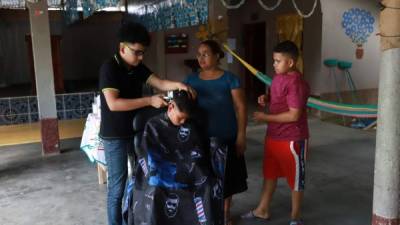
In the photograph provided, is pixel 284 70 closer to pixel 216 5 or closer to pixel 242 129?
pixel 242 129

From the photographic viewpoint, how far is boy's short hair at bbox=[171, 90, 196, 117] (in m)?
1.88

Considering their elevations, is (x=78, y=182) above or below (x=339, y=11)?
below

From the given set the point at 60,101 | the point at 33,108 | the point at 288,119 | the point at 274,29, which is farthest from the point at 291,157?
the point at 274,29

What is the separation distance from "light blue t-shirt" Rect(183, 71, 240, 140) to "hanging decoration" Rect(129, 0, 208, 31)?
7.15 feet

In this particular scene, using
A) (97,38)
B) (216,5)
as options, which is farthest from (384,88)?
(97,38)

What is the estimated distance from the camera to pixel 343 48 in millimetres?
6789

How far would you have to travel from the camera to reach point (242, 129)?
7.91ft

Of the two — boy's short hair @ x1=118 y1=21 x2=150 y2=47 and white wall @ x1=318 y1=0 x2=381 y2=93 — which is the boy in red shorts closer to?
boy's short hair @ x1=118 y1=21 x2=150 y2=47

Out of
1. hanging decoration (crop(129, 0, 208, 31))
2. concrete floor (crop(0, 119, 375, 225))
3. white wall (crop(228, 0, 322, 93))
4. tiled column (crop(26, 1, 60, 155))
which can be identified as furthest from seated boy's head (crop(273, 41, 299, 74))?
white wall (crop(228, 0, 322, 93))

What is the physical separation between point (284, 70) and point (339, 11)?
190 inches

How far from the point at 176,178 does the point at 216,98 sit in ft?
2.07

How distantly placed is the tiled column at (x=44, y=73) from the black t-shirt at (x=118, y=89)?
2.62 meters

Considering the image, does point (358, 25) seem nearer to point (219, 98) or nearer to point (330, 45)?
point (330, 45)

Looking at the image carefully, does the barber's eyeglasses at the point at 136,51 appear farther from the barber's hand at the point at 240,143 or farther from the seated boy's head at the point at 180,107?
the barber's hand at the point at 240,143
